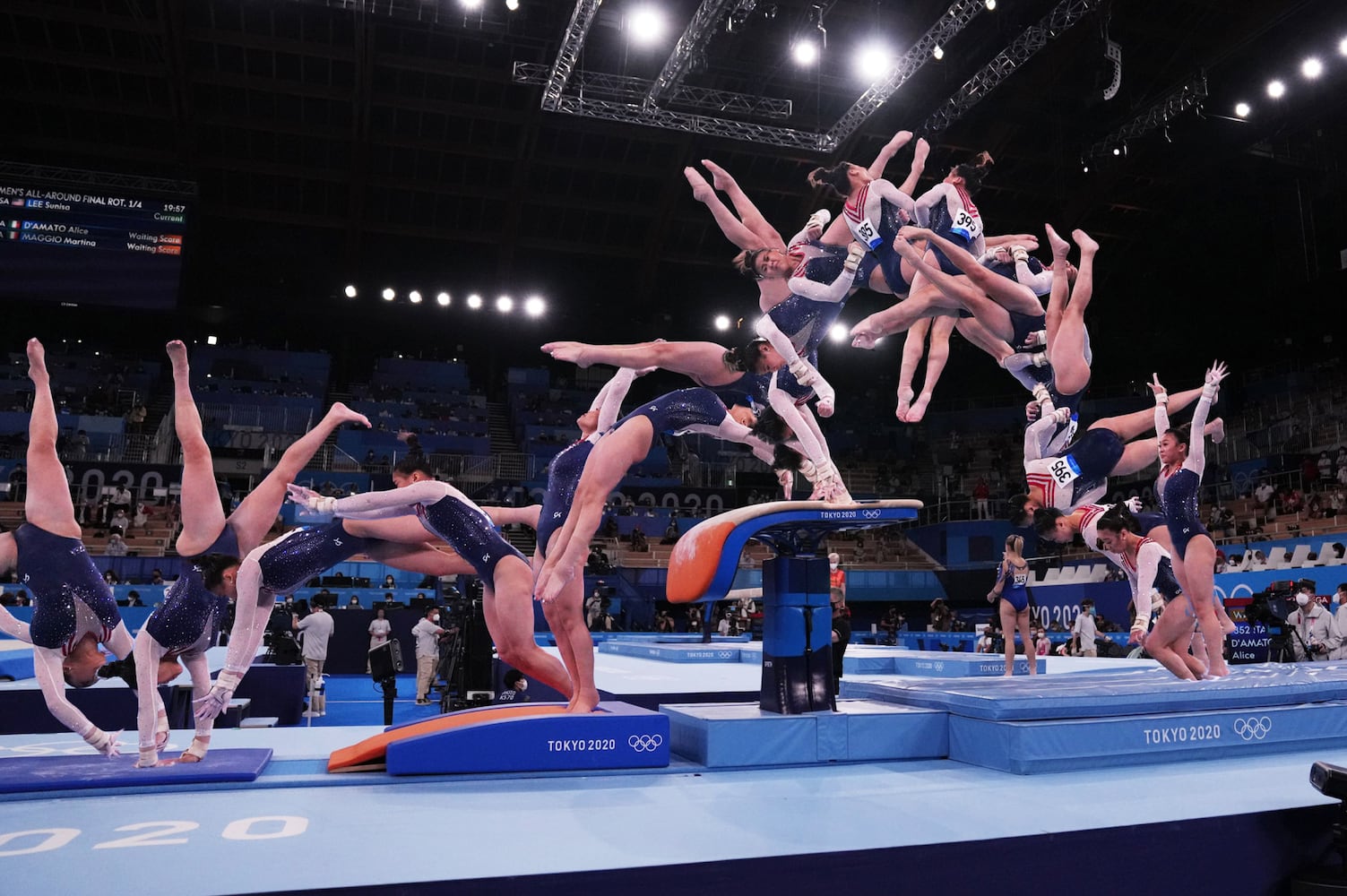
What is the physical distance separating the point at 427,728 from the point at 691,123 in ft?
54.1

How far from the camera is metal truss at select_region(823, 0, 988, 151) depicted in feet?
50.4

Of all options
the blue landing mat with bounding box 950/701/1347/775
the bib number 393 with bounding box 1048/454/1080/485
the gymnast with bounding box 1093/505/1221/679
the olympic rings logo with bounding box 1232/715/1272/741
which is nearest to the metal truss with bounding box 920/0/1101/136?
the bib number 393 with bounding box 1048/454/1080/485

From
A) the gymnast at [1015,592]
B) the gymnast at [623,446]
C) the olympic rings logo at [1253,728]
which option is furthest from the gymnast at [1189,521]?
the gymnast at [623,446]

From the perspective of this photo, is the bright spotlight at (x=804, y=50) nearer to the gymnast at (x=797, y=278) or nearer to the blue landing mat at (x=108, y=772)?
the gymnast at (x=797, y=278)

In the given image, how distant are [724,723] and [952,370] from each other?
2713cm

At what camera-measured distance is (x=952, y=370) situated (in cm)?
2983

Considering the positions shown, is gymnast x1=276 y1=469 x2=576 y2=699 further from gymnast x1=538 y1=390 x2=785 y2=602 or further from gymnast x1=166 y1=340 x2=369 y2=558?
gymnast x1=166 y1=340 x2=369 y2=558

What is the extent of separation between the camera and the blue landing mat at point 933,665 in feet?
35.1

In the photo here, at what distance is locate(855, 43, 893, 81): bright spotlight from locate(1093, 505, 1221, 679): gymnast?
11984 millimetres

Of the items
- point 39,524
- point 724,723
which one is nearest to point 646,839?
point 724,723

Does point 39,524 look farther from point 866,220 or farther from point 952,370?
point 952,370

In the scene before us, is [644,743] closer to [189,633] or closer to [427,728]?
[427,728]

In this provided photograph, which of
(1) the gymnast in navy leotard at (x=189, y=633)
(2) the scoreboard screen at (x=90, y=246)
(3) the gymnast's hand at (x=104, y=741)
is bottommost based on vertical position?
(3) the gymnast's hand at (x=104, y=741)

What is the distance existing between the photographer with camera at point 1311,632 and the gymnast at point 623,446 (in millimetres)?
10661
